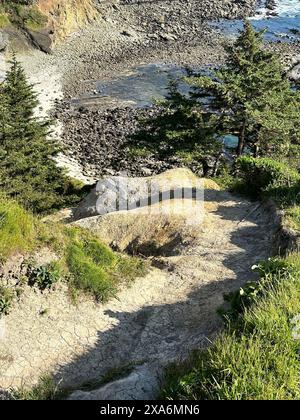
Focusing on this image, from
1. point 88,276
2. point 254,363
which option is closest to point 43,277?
point 88,276

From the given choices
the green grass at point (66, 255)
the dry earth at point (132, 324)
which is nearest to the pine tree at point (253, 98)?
the dry earth at point (132, 324)

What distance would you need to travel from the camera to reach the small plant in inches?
434

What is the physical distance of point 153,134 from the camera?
92.2 ft

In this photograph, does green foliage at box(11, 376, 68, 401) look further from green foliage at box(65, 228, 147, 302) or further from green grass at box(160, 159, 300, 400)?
green foliage at box(65, 228, 147, 302)

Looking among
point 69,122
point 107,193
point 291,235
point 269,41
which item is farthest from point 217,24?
point 291,235

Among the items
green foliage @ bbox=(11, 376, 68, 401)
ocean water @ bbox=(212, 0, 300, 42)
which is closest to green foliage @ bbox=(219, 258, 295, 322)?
green foliage @ bbox=(11, 376, 68, 401)

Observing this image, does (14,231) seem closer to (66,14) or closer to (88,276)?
(88,276)

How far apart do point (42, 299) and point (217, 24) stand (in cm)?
7541

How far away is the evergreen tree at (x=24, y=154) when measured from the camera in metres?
24.4

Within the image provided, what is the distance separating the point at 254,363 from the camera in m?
5.79

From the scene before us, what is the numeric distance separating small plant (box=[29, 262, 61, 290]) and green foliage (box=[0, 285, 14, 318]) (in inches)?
23.8

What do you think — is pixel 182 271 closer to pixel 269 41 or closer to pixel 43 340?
pixel 43 340

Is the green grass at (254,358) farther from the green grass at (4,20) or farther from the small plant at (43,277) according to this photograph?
the green grass at (4,20)

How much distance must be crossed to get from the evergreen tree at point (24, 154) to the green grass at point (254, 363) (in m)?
18.5
